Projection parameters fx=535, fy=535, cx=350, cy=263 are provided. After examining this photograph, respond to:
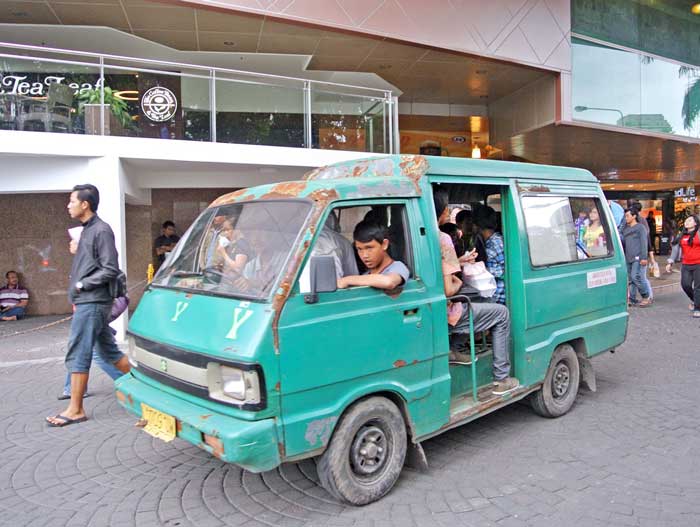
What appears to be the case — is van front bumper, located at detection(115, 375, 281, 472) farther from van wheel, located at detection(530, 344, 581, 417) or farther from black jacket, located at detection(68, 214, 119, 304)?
van wheel, located at detection(530, 344, 581, 417)

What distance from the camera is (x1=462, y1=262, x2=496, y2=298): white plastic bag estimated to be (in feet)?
14.8

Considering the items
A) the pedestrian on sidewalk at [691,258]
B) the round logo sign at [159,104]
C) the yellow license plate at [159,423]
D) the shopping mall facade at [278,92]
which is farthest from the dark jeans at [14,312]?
the pedestrian on sidewalk at [691,258]

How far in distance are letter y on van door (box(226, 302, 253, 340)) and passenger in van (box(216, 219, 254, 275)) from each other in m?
0.37

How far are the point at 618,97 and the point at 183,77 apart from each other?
40.1 ft

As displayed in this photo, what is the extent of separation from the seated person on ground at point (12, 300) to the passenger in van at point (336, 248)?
31.5 ft

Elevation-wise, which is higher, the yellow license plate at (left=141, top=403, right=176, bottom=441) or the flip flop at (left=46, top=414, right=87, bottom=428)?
the yellow license plate at (left=141, top=403, right=176, bottom=441)

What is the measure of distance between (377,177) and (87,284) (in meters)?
2.76

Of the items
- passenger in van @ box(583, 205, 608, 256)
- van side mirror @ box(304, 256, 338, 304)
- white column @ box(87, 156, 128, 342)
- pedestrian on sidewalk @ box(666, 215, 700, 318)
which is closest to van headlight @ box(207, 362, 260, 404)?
van side mirror @ box(304, 256, 338, 304)

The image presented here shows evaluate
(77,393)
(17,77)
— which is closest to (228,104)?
(17,77)

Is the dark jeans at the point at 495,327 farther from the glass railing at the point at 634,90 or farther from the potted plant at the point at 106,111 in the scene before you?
the glass railing at the point at 634,90

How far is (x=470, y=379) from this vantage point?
14.5 ft

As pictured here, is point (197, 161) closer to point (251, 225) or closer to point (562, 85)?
point (251, 225)

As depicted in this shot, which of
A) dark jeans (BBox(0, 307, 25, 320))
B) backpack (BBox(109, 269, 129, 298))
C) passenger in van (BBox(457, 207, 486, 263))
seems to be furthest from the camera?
dark jeans (BBox(0, 307, 25, 320))

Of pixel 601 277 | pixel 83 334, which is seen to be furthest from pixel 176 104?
pixel 601 277
